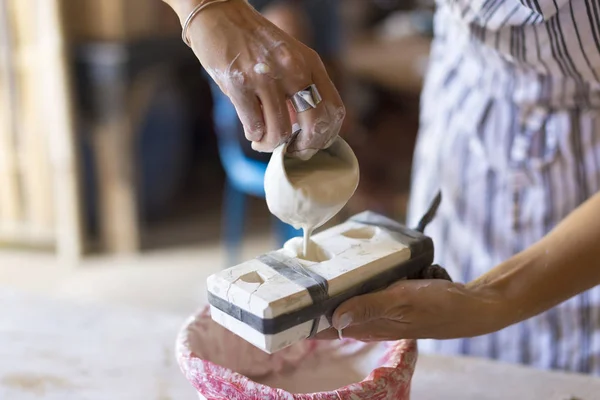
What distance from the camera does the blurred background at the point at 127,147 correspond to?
2.28m

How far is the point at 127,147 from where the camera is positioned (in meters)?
2.41

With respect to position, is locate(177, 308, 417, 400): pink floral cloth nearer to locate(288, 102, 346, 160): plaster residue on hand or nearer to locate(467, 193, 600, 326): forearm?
locate(467, 193, 600, 326): forearm

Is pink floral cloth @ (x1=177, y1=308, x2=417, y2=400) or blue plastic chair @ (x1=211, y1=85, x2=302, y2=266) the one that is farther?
blue plastic chair @ (x1=211, y1=85, x2=302, y2=266)

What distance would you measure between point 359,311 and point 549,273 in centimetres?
23

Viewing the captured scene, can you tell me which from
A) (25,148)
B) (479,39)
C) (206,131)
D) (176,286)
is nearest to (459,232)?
(479,39)

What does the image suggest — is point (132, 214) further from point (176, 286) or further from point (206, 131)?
point (206, 131)

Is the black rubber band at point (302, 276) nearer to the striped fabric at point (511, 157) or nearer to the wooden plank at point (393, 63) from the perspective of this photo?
the striped fabric at point (511, 157)

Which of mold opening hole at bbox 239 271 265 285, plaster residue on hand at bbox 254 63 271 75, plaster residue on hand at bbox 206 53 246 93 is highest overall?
plaster residue on hand at bbox 254 63 271 75

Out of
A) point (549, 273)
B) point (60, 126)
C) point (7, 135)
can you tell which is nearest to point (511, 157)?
point (549, 273)

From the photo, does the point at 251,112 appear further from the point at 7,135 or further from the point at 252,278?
the point at 7,135

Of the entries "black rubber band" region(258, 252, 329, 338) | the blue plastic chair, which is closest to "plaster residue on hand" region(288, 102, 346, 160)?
"black rubber band" region(258, 252, 329, 338)

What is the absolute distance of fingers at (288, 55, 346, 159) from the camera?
0.59 m

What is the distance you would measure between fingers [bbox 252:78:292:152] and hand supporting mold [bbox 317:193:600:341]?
16 centimetres

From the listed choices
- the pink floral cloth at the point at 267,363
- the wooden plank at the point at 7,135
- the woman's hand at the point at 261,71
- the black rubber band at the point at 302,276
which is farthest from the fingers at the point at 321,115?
the wooden plank at the point at 7,135
